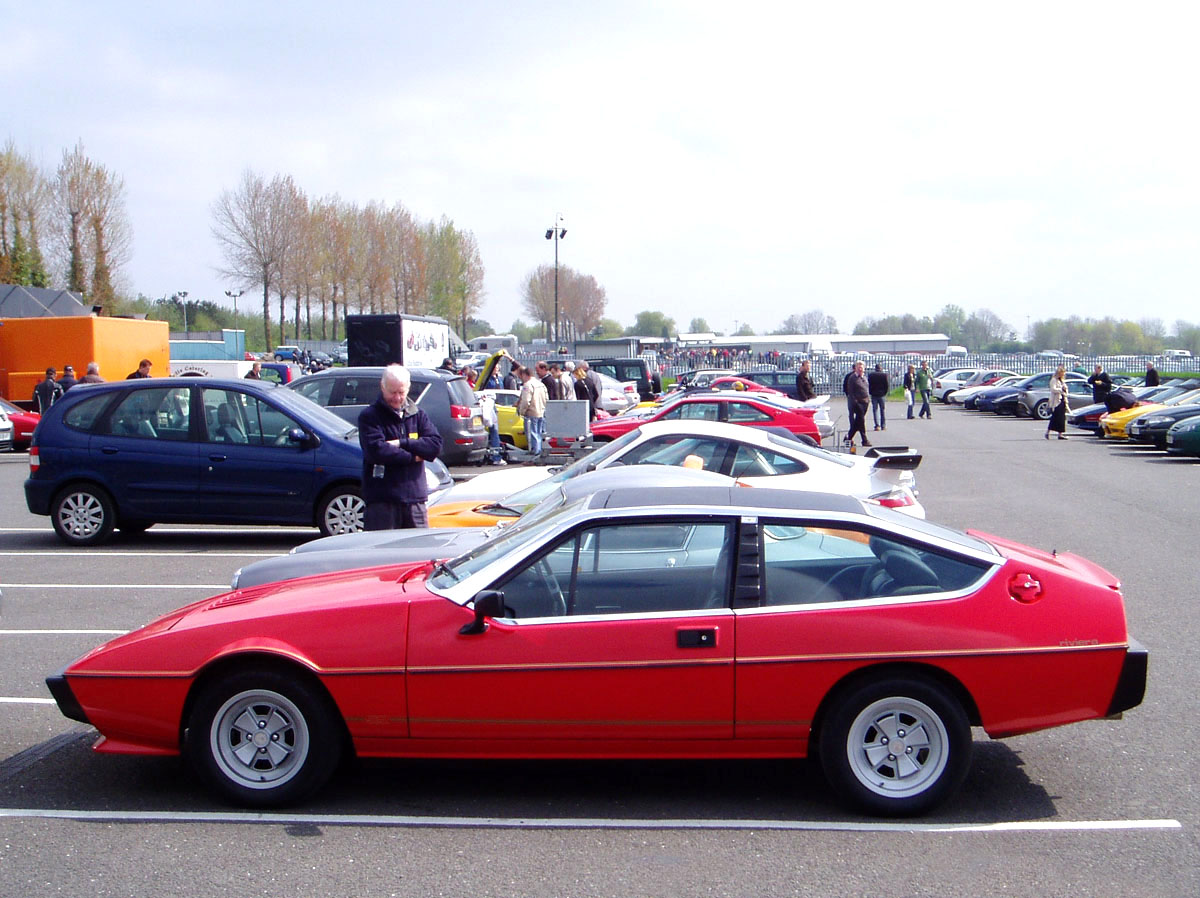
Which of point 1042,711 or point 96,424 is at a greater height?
point 96,424

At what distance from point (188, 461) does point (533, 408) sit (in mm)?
9964

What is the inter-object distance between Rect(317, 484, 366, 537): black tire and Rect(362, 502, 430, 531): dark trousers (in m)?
3.39

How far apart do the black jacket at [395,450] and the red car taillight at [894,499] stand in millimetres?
3867

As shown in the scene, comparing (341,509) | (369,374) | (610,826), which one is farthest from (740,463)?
(369,374)

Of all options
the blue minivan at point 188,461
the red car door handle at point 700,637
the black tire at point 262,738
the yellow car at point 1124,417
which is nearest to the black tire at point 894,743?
the red car door handle at point 700,637

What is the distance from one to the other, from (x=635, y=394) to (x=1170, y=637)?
25451mm

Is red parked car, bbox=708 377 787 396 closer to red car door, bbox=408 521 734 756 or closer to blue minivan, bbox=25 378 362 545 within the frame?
blue minivan, bbox=25 378 362 545

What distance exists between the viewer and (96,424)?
11297 mm

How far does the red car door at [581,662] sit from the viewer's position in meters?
4.46

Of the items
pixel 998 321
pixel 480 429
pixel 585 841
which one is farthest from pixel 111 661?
pixel 998 321

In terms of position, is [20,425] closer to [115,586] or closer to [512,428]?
[512,428]

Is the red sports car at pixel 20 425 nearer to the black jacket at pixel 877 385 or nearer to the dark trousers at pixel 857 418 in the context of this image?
the dark trousers at pixel 857 418

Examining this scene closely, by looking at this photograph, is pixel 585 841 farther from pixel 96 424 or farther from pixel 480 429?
pixel 480 429

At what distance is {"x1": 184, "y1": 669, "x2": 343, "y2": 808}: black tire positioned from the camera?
4.52m
